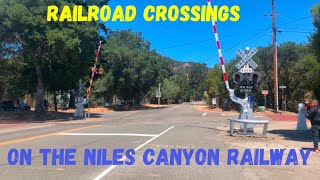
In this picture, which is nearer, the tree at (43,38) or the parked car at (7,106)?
the tree at (43,38)

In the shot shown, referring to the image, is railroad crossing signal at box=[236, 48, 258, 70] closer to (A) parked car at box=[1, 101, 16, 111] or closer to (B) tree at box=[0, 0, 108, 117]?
(B) tree at box=[0, 0, 108, 117]

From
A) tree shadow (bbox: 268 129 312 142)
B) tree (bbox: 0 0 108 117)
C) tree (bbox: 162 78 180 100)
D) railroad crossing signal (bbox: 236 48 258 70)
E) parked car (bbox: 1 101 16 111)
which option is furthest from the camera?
tree (bbox: 162 78 180 100)

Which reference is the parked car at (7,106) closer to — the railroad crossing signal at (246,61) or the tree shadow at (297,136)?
the railroad crossing signal at (246,61)

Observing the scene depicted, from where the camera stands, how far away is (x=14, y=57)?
36.4 meters

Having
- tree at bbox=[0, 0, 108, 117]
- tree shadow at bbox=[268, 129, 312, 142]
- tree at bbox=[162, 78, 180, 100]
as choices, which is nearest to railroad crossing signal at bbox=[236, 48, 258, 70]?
tree shadow at bbox=[268, 129, 312, 142]

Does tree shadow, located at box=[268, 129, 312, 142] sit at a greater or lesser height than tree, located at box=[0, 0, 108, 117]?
lesser

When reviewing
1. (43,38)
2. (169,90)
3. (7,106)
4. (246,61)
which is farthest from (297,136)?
(169,90)

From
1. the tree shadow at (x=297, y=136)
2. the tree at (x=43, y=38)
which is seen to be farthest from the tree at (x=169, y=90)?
the tree shadow at (x=297, y=136)

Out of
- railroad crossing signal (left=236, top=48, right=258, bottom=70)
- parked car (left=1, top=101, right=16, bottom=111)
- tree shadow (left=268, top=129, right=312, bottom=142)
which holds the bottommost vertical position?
tree shadow (left=268, top=129, right=312, bottom=142)

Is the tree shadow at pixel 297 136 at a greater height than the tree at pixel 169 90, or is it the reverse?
the tree at pixel 169 90

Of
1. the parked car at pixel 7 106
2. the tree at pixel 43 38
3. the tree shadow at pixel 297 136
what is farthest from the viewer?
the parked car at pixel 7 106

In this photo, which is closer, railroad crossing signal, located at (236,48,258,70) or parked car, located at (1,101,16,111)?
railroad crossing signal, located at (236,48,258,70)

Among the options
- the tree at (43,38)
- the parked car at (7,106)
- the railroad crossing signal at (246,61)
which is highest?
the tree at (43,38)

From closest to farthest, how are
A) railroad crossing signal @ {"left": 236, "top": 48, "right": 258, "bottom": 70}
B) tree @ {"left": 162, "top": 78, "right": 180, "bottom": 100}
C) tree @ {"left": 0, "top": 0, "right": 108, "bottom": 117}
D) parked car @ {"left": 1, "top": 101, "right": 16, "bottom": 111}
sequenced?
railroad crossing signal @ {"left": 236, "top": 48, "right": 258, "bottom": 70}
tree @ {"left": 0, "top": 0, "right": 108, "bottom": 117}
parked car @ {"left": 1, "top": 101, "right": 16, "bottom": 111}
tree @ {"left": 162, "top": 78, "right": 180, "bottom": 100}
